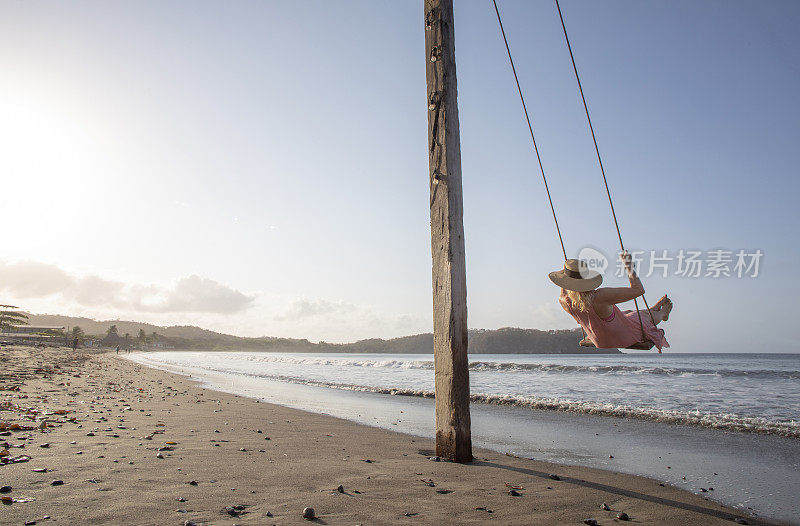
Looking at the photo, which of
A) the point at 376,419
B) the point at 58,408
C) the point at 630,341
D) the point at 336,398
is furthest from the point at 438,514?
the point at 336,398

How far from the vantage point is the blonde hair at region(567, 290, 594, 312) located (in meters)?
4.90

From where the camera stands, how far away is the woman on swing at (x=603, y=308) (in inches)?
185

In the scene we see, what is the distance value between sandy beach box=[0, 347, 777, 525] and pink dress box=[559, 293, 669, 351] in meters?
1.39

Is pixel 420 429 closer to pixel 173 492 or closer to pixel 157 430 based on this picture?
pixel 157 430

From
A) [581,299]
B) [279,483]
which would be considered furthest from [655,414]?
[279,483]

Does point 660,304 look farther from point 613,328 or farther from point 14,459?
point 14,459

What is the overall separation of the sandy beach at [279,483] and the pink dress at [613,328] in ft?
4.56

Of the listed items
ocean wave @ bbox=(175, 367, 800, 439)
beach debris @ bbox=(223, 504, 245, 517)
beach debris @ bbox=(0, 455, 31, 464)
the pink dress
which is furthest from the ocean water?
beach debris @ bbox=(0, 455, 31, 464)

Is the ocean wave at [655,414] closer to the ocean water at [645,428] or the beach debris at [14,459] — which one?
the ocean water at [645,428]

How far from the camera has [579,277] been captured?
4699 millimetres

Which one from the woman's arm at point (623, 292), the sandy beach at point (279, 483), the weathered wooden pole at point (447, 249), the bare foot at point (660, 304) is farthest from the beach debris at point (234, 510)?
the bare foot at point (660, 304)

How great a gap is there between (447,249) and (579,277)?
136 centimetres

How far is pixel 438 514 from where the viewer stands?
128 inches

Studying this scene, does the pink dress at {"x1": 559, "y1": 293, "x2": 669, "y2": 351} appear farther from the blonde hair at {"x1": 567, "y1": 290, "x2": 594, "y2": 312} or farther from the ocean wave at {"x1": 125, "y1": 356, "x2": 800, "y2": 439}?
the ocean wave at {"x1": 125, "y1": 356, "x2": 800, "y2": 439}
